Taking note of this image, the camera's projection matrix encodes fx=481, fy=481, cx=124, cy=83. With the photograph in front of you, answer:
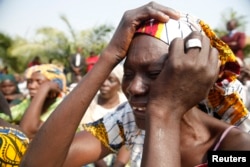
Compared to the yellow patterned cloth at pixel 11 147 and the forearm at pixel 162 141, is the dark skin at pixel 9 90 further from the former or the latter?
the forearm at pixel 162 141

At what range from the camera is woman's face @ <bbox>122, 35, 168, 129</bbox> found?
193 centimetres

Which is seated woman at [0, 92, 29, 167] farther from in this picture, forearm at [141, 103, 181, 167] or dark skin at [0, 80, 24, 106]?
dark skin at [0, 80, 24, 106]

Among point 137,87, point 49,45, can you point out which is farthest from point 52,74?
point 49,45

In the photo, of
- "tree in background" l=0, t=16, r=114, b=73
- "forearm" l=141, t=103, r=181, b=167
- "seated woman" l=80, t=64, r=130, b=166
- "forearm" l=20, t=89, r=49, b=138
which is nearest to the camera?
"forearm" l=141, t=103, r=181, b=167

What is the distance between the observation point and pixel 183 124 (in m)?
2.16

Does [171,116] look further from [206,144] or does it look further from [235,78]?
[235,78]

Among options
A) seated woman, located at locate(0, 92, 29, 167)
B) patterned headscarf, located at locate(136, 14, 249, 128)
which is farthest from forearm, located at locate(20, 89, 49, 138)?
patterned headscarf, located at locate(136, 14, 249, 128)

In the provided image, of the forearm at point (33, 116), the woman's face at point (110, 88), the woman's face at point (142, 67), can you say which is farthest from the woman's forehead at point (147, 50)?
the woman's face at point (110, 88)

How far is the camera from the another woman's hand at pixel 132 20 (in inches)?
79.0

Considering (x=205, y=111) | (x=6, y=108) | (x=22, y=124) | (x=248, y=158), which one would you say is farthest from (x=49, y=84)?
(x=248, y=158)

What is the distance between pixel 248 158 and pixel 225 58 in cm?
50

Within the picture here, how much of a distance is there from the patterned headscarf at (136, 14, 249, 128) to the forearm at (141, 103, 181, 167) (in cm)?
45

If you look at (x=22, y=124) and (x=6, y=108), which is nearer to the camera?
(x=6, y=108)

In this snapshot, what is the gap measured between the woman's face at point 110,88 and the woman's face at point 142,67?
12.7 ft
